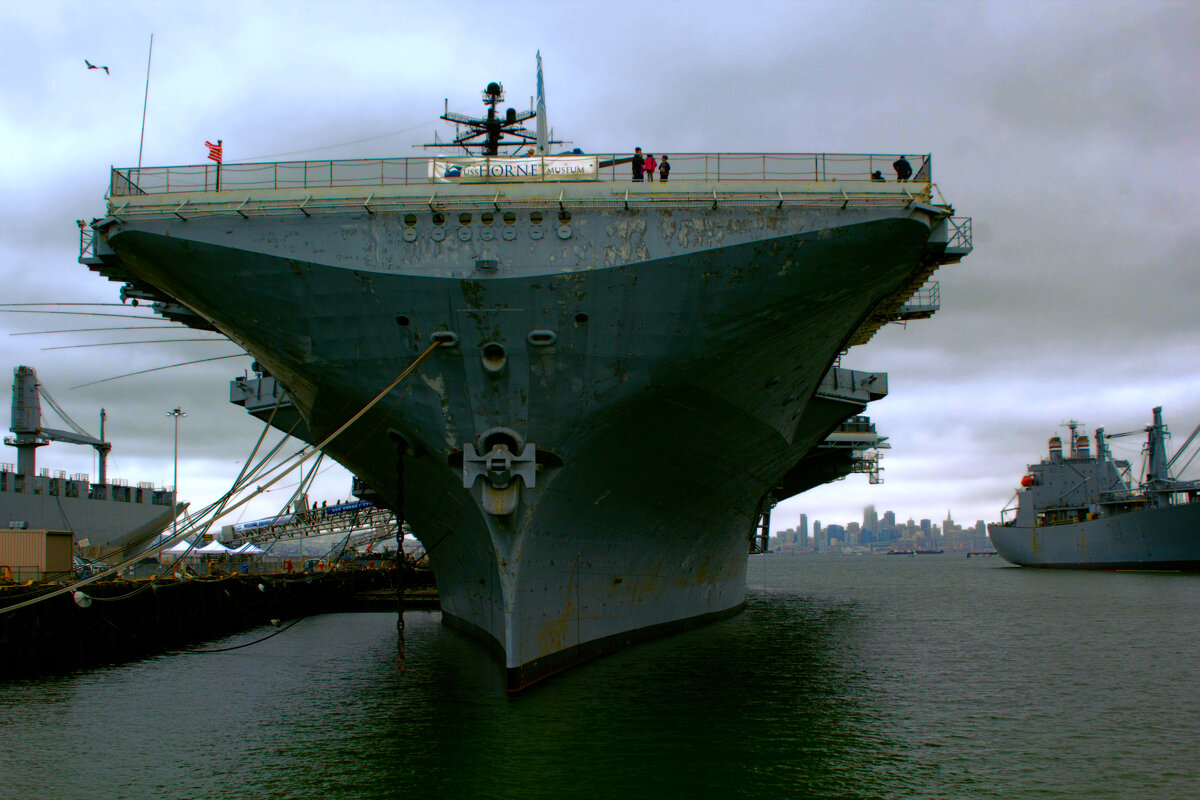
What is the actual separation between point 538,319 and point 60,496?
38.6m

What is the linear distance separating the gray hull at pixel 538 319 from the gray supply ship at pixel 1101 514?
1759 inches

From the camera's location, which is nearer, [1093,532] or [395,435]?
[395,435]

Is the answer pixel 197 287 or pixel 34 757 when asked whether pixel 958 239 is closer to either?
pixel 197 287

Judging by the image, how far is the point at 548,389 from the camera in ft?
37.9

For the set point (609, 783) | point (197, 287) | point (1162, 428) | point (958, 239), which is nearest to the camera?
point (609, 783)

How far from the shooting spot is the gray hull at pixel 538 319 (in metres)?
11.1

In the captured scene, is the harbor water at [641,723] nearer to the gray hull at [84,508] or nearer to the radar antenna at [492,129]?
the radar antenna at [492,129]

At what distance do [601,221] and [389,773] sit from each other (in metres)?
7.14

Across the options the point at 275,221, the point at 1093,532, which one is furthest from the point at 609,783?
the point at 1093,532

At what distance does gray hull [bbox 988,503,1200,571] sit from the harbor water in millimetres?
32363

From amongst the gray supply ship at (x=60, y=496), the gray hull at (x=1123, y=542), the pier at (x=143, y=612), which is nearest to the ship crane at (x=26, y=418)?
the gray supply ship at (x=60, y=496)

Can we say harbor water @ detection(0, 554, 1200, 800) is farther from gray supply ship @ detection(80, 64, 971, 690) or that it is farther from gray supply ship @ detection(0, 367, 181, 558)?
gray supply ship @ detection(0, 367, 181, 558)

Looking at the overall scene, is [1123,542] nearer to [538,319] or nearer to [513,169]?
[513,169]

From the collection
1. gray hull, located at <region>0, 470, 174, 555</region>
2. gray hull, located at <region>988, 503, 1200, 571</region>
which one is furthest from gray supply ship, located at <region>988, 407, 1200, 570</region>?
gray hull, located at <region>0, 470, 174, 555</region>
